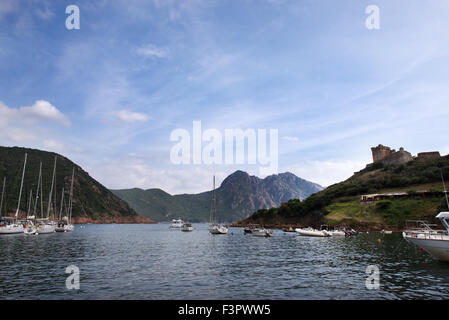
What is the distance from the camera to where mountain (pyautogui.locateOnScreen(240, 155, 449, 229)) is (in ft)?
398

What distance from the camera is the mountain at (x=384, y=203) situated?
121 metres

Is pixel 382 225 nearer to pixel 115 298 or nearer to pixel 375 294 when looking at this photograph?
pixel 375 294

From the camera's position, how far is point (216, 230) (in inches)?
4911

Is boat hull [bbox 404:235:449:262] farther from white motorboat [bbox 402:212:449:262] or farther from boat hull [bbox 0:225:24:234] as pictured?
boat hull [bbox 0:225:24:234]

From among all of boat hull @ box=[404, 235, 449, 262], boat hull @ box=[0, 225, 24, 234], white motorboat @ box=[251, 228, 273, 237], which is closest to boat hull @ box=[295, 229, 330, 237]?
white motorboat @ box=[251, 228, 273, 237]

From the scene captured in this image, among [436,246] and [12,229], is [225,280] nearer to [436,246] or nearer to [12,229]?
[436,246]

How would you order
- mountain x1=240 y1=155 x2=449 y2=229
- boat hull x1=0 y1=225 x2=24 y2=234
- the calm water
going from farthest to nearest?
mountain x1=240 y1=155 x2=449 y2=229
boat hull x1=0 y1=225 x2=24 y2=234
the calm water

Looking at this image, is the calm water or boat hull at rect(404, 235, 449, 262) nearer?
the calm water

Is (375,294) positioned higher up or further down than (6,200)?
further down

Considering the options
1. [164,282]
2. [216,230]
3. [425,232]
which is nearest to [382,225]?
[216,230]

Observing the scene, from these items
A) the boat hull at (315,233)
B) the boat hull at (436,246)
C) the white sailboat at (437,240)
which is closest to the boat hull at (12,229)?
the boat hull at (315,233)

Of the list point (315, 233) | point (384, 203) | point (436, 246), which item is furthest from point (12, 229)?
point (384, 203)

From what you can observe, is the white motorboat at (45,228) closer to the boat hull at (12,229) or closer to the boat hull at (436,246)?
the boat hull at (12,229)
